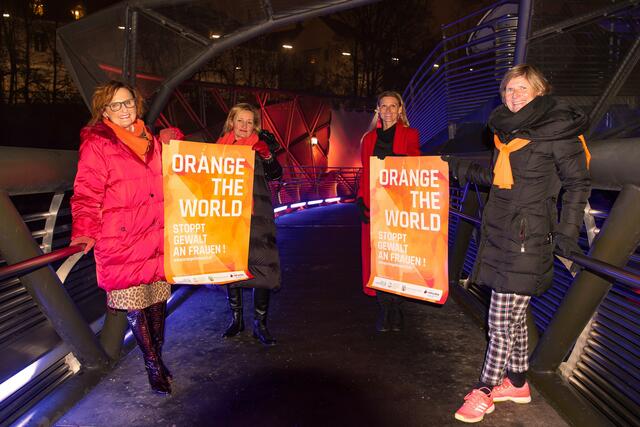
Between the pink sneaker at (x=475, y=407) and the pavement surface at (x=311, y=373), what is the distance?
56 mm

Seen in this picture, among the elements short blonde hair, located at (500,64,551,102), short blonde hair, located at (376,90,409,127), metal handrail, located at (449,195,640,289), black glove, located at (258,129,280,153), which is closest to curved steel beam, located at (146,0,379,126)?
short blonde hair, located at (376,90,409,127)

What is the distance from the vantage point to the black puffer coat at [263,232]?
157 inches

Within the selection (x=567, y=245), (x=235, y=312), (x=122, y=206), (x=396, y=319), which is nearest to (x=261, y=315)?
(x=235, y=312)

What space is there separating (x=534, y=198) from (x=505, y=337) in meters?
0.91

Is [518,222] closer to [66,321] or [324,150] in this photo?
[66,321]

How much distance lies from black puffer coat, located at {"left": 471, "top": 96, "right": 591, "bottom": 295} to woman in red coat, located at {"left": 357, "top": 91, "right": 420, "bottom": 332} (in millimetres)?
1338

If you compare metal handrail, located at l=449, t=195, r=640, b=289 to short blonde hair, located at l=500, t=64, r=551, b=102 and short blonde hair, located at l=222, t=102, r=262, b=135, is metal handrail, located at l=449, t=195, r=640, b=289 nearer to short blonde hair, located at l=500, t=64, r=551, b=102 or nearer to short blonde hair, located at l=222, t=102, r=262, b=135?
short blonde hair, located at l=500, t=64, r=551, b=102

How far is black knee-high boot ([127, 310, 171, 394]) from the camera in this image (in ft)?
10.3

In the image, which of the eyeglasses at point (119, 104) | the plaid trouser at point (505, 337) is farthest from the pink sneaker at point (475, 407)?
the eyeglasses at point (119, 104)

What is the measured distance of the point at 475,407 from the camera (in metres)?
2.96

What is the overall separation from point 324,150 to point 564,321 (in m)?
27.2

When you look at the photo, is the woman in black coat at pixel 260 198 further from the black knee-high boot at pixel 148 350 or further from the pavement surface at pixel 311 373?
the black knee-high boot at pixel 148 350

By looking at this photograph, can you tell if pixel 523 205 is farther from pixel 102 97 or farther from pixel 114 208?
pixel 102 97

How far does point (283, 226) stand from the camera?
39.7 ft
